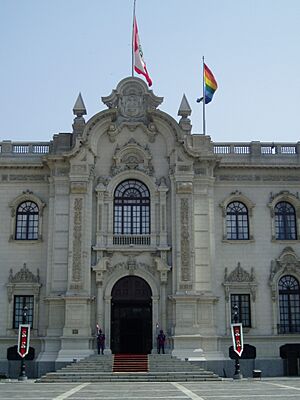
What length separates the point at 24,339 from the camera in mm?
34469

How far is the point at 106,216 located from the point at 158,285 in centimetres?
520

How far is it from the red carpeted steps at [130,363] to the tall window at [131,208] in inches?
289

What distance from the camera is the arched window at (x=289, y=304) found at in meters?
38.3

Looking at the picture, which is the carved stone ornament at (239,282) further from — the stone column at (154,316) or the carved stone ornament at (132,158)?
the carved stone ornament at (132,158)

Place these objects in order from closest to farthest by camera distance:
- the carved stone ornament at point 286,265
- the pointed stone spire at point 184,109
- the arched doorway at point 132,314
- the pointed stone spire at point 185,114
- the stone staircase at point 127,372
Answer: the stone staircase at point 127,372
the arched doorway at point 132,314
the carved stone ornament at point 286,265
the pointed stone spire at point 185,114
the pointed stone spire at point 184,109

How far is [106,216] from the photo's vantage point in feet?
127

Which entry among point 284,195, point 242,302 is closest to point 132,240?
point 242,302

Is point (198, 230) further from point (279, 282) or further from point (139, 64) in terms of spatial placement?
point (139, 64)

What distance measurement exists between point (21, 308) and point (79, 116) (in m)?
12.3

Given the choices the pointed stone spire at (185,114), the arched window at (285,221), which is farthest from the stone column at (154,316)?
the pointed stone spire at (185,114)

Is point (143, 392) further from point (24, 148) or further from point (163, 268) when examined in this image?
point (24, 148)

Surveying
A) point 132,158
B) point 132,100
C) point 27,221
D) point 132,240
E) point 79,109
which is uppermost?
point 132,100

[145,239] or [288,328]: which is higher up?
[145,239]

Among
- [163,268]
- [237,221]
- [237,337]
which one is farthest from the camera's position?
[237,221]
